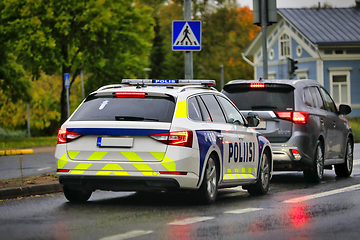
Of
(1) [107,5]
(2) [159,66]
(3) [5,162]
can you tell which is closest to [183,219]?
(3) [5,162]

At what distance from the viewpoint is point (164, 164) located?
8789 millimetres

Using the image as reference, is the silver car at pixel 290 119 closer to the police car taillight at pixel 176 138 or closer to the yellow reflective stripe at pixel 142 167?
the police car taillight at pixel 176 138

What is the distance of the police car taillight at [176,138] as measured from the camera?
28.9ft

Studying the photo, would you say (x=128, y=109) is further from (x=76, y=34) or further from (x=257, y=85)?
(x=76, y=34)

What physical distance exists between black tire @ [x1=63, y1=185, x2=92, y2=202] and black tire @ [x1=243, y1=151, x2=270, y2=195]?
2.58 metres

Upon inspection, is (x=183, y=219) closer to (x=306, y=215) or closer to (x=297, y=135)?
(x=306, y=215)

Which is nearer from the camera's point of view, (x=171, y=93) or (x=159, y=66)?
(x=171, y=93)

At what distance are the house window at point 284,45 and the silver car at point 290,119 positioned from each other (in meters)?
35.6

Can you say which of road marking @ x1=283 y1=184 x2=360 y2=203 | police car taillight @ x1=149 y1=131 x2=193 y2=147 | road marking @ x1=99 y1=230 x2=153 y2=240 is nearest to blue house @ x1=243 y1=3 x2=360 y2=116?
road marking @ x1=283 y1=184 x2=360 y2=203

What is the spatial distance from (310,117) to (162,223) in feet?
18.7

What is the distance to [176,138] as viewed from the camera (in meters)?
8.85

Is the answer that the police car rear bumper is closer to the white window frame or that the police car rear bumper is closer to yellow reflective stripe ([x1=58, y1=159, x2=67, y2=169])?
yellow reflective stripe ([x1=58, y1=159, x2=67, y2=169])

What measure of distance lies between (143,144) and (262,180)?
2.96 meters

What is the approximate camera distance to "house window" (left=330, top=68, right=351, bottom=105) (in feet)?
150
